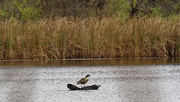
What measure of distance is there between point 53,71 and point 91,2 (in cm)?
1531

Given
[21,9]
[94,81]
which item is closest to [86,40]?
[94,81]

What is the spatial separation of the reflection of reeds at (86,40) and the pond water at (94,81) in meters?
1.20

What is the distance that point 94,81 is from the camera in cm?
1182

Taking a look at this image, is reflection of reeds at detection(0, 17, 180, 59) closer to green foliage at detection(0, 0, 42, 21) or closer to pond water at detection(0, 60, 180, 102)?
pond water at detection(0, 60, 180, 102)

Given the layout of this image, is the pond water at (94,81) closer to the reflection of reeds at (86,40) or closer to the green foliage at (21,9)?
the reflection of reeds at (86,40)

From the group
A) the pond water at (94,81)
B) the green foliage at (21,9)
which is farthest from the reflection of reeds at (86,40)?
the green foliage at (21,9)

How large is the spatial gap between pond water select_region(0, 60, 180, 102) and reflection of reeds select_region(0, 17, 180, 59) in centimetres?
120

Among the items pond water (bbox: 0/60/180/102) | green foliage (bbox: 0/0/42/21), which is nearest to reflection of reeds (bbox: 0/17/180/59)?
pond water (bbox: 0/60/180/102)

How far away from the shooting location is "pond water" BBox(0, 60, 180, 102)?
891cm

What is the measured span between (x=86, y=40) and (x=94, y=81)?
271 inches

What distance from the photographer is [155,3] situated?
29.2m

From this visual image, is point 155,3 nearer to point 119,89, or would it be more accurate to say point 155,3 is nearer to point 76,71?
point 76,71

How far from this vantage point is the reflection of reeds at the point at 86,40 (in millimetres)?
18344

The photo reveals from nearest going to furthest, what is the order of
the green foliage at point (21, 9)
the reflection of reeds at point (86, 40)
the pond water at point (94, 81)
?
the pond water at point (94, 81)
the reflection of reeds at point (86, 40)
the green foliage at point (21, 9)
